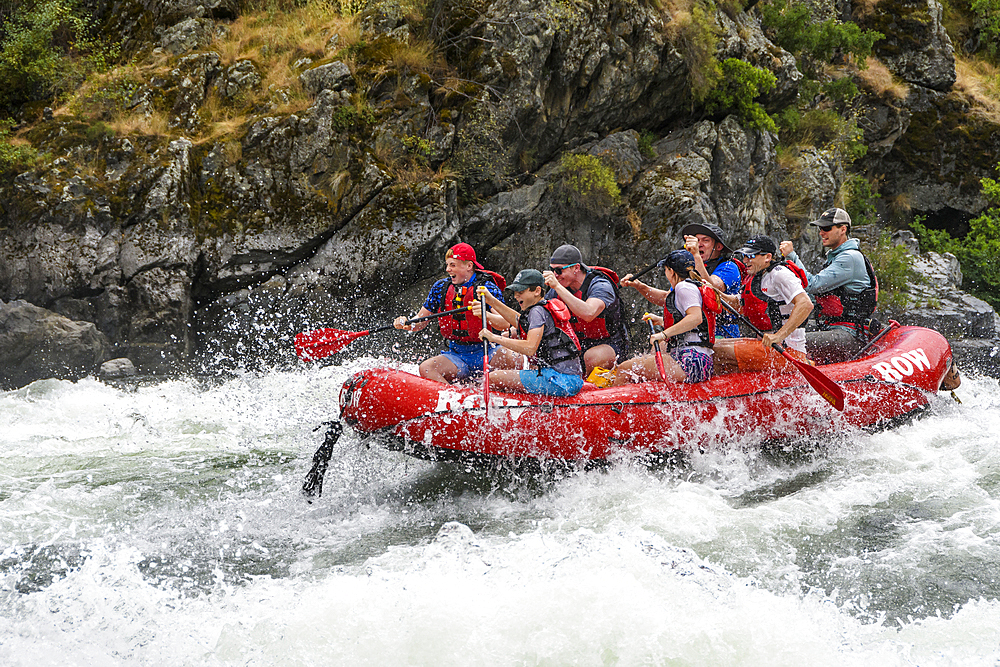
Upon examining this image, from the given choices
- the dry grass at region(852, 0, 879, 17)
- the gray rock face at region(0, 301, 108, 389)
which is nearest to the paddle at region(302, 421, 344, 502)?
the gray rock face at region(0, 301, 108, 389)

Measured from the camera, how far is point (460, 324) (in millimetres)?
6172

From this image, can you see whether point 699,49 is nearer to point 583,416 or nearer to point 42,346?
point 583,416

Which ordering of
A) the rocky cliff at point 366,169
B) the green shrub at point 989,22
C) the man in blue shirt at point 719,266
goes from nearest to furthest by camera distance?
the man in blue shirt at point 719,266 < the rocky cliff at point 366,169 < the green shrub at point 989,22

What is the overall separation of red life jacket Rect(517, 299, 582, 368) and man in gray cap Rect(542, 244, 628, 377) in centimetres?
22

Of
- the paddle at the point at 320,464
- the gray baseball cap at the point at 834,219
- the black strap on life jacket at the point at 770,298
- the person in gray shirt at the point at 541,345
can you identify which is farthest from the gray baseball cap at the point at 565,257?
the gray baseball cap at the point at 834,219

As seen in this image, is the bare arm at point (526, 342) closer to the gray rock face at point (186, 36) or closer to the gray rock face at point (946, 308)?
the gray rock face at point (186, 36)

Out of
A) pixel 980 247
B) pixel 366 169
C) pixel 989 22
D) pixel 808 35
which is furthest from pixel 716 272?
pixel 989 22

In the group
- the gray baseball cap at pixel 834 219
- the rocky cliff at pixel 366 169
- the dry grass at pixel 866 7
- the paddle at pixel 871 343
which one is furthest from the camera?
the dry grass at pixel 866 7

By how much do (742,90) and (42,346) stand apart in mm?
11004

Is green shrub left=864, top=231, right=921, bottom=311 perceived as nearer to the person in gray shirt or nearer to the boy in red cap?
the boy in red cap

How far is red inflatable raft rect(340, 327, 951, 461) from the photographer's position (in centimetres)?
522

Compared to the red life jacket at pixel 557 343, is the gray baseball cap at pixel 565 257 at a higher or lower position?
higher

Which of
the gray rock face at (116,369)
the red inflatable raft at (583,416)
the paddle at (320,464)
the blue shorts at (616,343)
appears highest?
the blue shorts at (616,343)

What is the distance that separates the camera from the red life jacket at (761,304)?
624cm
